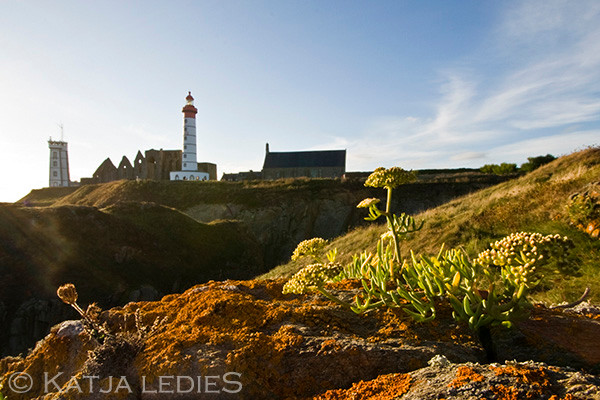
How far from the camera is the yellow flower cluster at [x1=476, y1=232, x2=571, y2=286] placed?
2.12m

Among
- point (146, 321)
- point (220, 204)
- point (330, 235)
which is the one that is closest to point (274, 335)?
point (146, 321)

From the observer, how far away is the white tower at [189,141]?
60.6 metres

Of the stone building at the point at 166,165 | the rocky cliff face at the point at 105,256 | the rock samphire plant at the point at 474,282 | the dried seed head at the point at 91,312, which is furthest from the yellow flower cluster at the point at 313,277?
the stone building at the point at 166,165

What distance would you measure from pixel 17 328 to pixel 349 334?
14124mm

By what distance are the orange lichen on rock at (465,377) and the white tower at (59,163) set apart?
80662mm

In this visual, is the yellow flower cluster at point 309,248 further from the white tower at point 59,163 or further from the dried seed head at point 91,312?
the white tower at point 59,163

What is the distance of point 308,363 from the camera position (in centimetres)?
199

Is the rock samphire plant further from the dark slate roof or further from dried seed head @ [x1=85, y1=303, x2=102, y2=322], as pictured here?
the dark slate roof

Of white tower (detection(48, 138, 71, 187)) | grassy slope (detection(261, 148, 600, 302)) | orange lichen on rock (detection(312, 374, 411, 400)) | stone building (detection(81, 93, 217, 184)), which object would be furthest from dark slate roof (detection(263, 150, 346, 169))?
orange lichen on rock (detection(312, 374, 411, 400))

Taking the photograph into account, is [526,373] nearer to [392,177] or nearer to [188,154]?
[392,177]

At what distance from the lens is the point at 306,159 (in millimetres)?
67125

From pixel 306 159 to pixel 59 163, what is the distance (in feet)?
157

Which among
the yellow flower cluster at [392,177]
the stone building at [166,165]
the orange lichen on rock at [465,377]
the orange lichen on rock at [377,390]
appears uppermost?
the stone building at [166,165]

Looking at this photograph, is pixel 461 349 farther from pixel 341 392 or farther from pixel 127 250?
pixel 127 250
